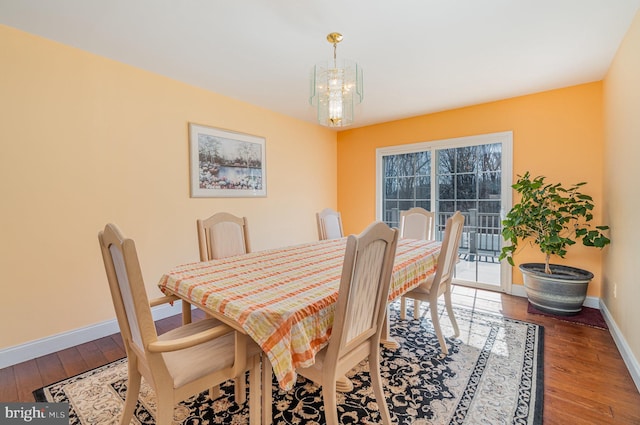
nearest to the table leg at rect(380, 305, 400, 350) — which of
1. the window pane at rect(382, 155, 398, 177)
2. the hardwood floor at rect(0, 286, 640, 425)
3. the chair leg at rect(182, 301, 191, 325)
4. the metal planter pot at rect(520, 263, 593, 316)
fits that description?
the hardwood floor at rect(0, 286, 640, 425)

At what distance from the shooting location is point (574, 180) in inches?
121

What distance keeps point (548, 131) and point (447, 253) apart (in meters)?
2.20

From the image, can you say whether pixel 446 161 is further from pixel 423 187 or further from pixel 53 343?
pixel 53 343

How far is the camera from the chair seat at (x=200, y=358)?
3.89 feet

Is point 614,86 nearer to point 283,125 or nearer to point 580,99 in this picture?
point 580,99

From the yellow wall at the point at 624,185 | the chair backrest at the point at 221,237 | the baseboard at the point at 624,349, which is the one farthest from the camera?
the chair backrest at the point at 221,237

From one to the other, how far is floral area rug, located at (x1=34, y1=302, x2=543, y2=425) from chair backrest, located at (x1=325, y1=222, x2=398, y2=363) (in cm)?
51

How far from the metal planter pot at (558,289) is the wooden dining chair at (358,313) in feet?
7.66

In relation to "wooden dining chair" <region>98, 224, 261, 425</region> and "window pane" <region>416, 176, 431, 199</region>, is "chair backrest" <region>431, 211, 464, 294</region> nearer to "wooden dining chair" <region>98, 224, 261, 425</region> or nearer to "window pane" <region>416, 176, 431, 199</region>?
"wooden dining chair" <region>98, 224, 261, 425</region>

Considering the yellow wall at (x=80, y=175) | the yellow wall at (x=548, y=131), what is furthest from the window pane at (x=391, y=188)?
the yellow wall at (x=80, y=175)

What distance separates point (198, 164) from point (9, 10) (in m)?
1.62

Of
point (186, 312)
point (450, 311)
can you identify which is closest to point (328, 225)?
point (450, 311)

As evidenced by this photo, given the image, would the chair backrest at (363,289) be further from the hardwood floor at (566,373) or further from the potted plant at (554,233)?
the potted plant at (554,233)

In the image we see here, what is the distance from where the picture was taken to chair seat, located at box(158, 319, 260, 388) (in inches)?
46.7
